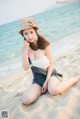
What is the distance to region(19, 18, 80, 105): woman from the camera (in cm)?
142

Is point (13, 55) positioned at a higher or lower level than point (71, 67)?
lower

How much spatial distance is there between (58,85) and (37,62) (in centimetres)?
22

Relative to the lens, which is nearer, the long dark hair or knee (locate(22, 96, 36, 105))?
knee (locate(22, 96, 36, 105))

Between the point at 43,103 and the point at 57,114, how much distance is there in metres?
0.17

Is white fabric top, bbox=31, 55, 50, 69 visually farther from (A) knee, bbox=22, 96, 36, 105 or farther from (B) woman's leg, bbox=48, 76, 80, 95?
(A) knee, bbox=22, 96, 36, 105

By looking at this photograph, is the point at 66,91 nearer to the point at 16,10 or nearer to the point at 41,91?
the point at 41,91

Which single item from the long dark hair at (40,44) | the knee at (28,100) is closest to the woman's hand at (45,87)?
the knee at (28,100)

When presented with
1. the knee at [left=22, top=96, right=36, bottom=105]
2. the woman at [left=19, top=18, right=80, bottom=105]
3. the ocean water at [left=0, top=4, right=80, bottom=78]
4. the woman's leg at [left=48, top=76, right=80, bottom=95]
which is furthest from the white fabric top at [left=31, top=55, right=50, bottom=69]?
the ocean water at [left=0, top=4, right=80, bottom=78]

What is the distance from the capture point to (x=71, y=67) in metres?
1.85

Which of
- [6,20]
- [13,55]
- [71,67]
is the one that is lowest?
[13,55]

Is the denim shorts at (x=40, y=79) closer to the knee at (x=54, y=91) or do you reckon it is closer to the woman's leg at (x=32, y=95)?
the woman's leg at (x=32, y=95)

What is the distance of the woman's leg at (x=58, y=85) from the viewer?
136 centimetres

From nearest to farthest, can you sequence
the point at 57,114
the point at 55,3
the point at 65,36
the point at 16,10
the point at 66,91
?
Answer: the point at 57,114, the point at 66,91, the point at 16,10, the point at 55,3, the point at 65,36

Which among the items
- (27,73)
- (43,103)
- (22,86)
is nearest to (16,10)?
(27,73)
